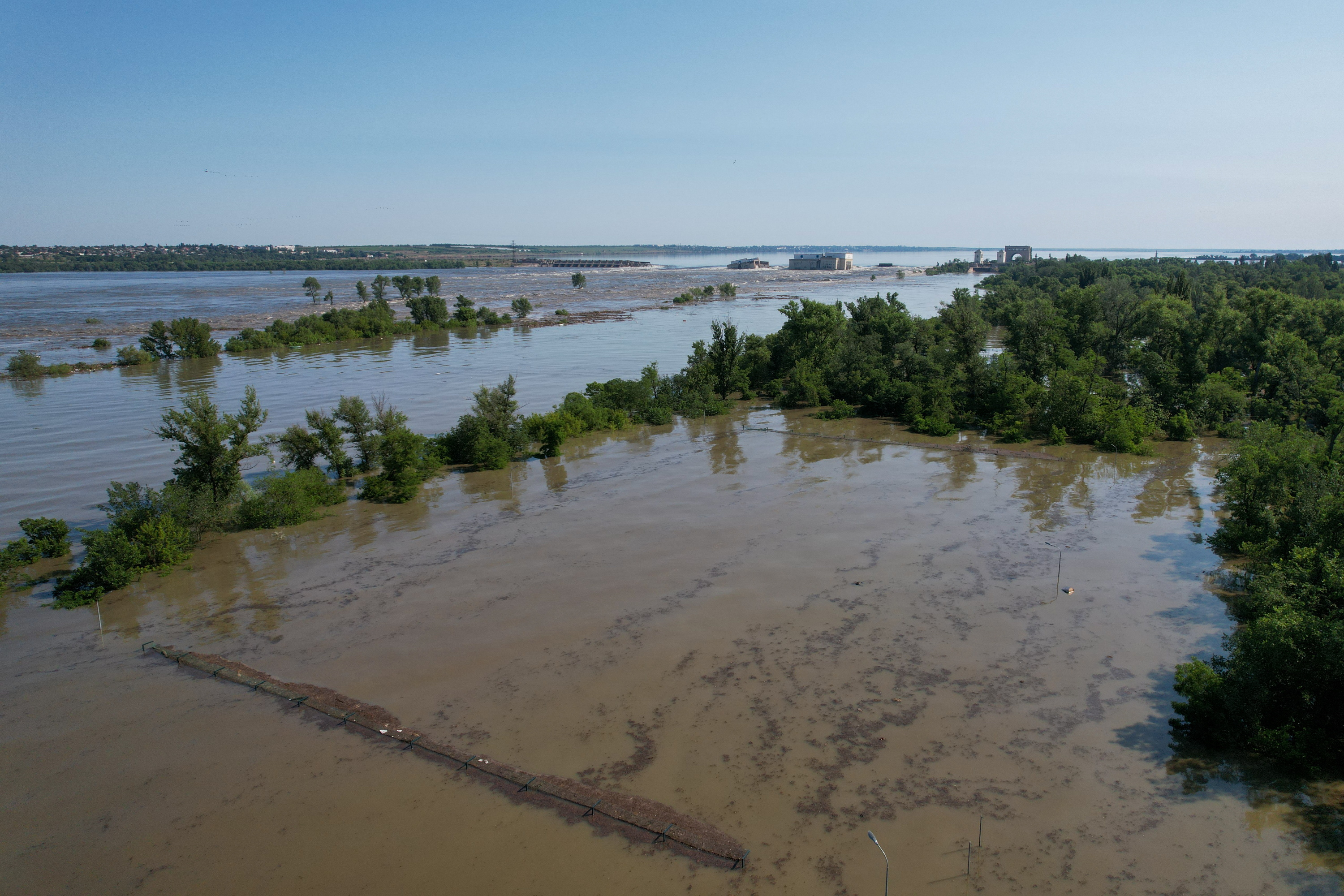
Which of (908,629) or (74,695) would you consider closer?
(74,695)

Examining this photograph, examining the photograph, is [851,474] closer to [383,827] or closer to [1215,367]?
[383,827]

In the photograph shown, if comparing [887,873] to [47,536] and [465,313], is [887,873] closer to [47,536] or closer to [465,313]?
[47,536]

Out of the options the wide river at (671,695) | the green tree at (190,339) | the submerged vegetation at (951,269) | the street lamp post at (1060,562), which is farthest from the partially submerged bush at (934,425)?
the submerged vegetation at (951,269)

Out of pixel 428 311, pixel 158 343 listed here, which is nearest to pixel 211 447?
pixel 158 343

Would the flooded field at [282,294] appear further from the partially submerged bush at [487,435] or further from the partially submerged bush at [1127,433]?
the partially submerged bush at [1127,433]

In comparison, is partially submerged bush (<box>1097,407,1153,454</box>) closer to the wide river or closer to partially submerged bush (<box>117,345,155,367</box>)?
the wide river

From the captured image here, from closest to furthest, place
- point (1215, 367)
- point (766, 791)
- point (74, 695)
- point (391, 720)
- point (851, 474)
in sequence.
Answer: point (766, 791) → point (391, 720) → point (74, 695) → point (851, 474) → point (1215, 367)

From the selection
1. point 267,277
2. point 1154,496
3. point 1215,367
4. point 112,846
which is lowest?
point 112,846

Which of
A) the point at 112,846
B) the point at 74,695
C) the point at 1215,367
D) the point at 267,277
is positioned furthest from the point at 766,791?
the point at 267,277

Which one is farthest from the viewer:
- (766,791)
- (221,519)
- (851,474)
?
(851,474)
